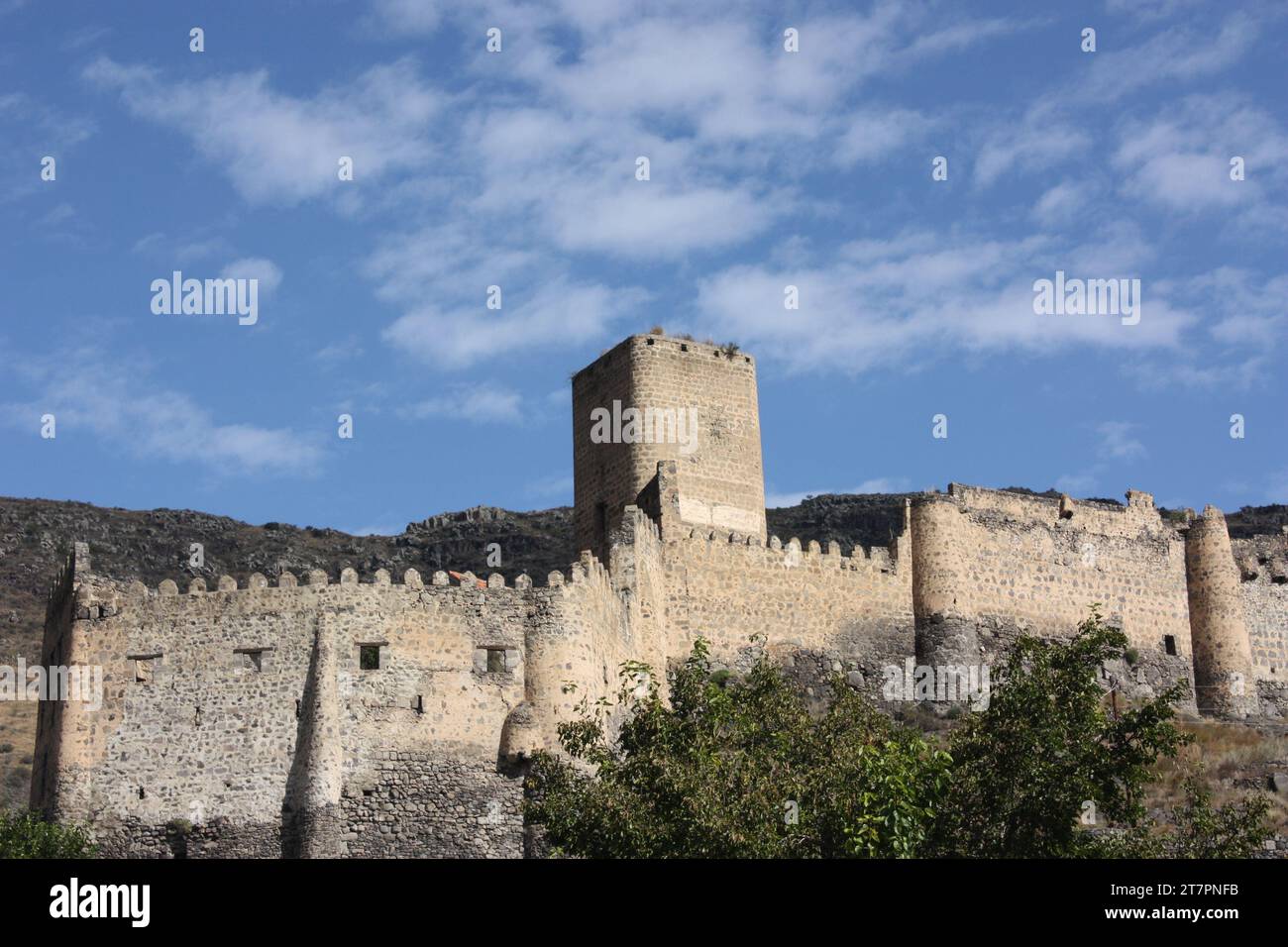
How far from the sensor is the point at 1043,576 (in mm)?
52562

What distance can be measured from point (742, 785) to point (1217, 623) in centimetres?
3030

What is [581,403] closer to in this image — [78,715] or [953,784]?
[78,715]

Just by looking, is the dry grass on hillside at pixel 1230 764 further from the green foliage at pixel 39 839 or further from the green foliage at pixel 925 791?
the green foliage at pixel 39 839

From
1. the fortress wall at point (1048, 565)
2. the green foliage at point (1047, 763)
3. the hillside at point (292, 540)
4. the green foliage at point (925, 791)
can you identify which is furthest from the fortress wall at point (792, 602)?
the hillside at point (292, 540)

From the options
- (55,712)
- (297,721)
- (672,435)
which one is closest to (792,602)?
(672,435)

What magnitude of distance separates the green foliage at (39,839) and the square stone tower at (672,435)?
54.5 feet

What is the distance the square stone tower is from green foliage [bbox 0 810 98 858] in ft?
54.5

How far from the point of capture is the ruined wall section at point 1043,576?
5047 cm

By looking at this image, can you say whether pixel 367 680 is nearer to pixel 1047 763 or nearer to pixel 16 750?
pixel 1047 763

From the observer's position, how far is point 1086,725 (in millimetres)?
27281
